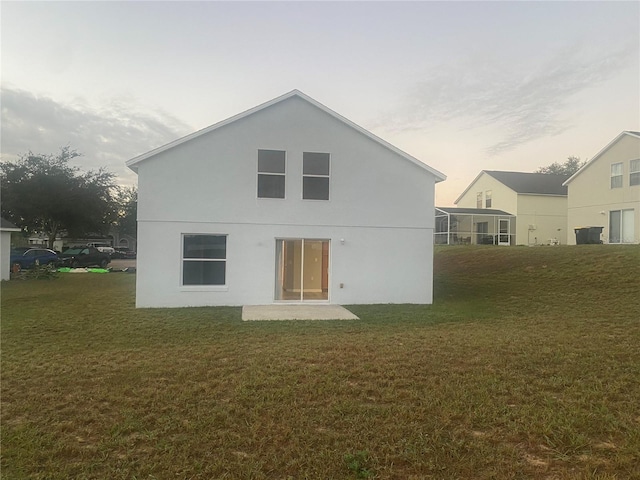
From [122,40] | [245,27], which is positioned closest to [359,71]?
[245,27]

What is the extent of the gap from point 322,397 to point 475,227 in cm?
3017

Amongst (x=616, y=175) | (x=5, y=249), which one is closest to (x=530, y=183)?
(x=616, y=175)

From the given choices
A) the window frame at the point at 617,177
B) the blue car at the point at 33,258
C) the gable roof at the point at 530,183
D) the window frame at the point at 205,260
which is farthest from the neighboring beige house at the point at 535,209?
the blue car at the point at 33,258

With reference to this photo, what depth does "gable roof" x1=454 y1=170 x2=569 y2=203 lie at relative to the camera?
30.6 metres

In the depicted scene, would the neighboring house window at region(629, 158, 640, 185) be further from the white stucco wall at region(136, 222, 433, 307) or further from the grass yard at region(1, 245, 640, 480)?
the white stucco wall at region(136, 222, 433, 307)

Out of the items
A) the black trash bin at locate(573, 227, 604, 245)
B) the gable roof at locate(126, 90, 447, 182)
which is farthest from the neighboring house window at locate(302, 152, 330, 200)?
the black trash bin at locate(573, 227, 604, 245)

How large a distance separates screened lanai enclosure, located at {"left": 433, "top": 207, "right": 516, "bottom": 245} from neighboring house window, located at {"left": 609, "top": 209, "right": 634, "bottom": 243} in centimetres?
784

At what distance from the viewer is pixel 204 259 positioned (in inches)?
449

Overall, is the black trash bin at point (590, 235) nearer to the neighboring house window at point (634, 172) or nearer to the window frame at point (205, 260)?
the neighboring house window at point (634, 172)

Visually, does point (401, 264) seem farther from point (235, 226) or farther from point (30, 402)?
point (30, 402)

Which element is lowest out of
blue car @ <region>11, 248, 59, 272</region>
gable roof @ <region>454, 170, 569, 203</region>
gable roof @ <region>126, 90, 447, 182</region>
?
blue car @ <region>11, 248, 59, 272</region>

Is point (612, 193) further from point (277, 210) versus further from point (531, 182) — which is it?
point (277, 210)

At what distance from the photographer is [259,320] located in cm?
920

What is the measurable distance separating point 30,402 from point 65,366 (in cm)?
139
